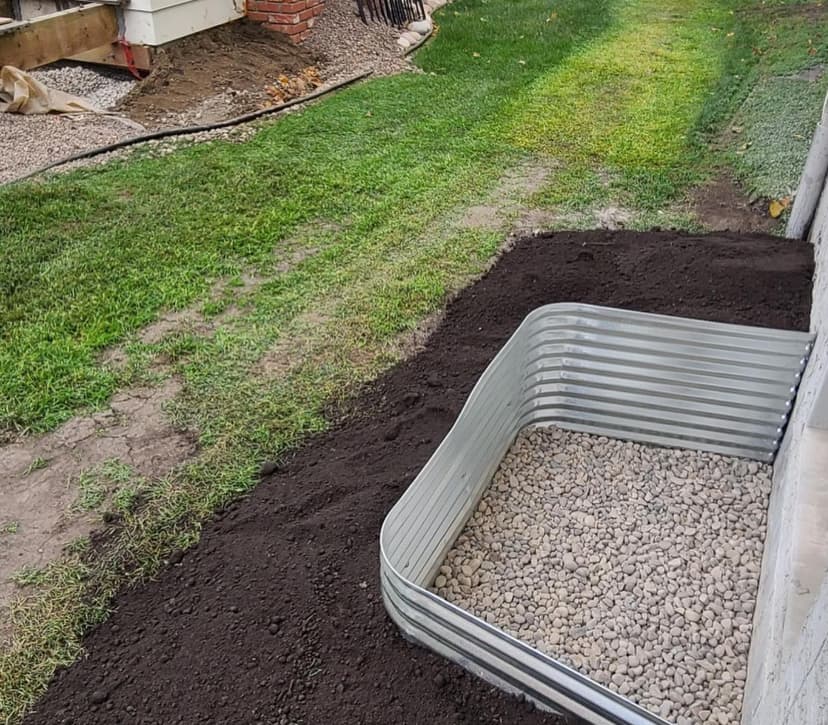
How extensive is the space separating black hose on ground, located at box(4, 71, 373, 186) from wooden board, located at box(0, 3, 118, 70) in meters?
1.43

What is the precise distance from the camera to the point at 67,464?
323 cm

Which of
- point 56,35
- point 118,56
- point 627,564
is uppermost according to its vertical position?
point 56,35

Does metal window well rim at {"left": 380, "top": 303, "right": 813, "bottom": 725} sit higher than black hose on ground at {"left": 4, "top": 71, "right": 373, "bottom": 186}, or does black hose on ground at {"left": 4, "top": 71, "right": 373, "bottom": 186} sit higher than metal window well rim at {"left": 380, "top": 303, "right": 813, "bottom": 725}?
black hose on ground at {"left": 4, "top": 71, "right": 373, "bottom": 186}

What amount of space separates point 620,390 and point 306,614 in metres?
1.71

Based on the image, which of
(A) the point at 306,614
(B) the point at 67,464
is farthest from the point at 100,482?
(A) the point at 306,614

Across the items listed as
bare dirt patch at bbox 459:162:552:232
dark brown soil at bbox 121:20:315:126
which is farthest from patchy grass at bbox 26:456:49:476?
dark brown soil at bbox 121:20:315:126

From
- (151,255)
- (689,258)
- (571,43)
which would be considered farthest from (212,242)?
(571,43)

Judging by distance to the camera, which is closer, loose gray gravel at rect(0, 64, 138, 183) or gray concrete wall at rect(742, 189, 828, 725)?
gray concrete wall at rect(742, 189, 828, 725)

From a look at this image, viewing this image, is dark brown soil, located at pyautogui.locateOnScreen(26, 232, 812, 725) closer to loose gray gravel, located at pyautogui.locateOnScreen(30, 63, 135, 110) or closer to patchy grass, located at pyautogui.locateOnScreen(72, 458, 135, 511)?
patchy grass, located at pyautogui.locateOnScreen(72, 458, 135, 511)

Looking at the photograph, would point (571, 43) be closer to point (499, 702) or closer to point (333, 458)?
point (333, 458)

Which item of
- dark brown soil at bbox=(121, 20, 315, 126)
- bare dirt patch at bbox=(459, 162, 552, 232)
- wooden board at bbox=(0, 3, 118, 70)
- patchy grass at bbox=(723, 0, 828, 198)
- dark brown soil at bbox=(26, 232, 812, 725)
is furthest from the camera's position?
dark brown soil at bbox=(121, 20, 315, 126)

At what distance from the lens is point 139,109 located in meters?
7.03

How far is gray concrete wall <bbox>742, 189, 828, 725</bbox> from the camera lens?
63.7 inches

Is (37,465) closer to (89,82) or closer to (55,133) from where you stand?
(55,133)
